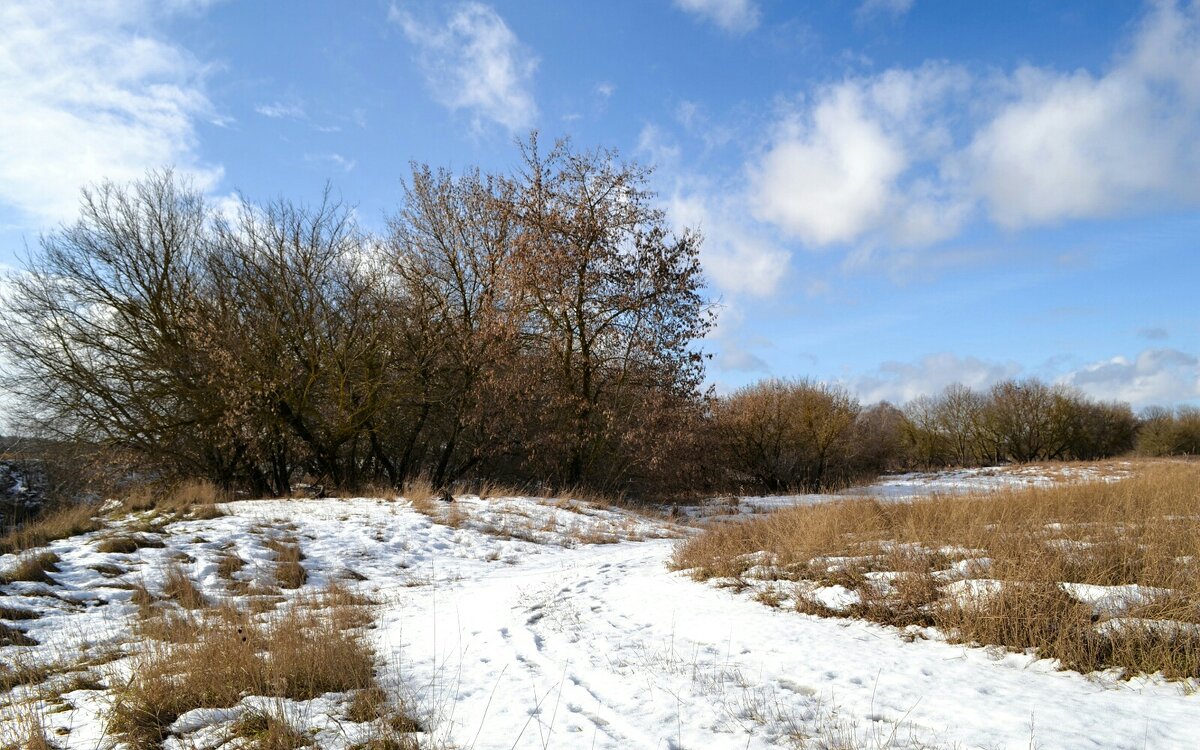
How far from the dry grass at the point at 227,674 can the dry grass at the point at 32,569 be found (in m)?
3.70

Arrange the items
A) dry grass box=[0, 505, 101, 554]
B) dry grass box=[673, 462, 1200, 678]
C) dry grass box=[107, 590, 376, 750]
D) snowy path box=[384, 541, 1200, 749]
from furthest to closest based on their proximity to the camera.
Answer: dry grass box=[0, 505, 101, 554] < dry grass box=[673, 462, 1200, 678] < dry grass box=[107, 590, 376, 750] < snowy path box=[384, 541, 1200, 749]

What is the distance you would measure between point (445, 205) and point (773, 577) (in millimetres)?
16158

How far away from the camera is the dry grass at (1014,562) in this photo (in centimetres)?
435

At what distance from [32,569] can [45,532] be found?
A: 2228 millimetres

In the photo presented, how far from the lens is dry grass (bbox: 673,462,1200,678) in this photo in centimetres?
435

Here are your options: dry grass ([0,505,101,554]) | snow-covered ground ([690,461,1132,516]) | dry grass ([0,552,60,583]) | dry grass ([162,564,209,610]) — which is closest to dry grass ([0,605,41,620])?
dry grass ([0,552,60,583])

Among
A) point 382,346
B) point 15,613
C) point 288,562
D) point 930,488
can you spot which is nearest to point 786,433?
point 930,488

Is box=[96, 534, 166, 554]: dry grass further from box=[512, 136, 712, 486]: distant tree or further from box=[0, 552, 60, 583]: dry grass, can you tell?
box=[512, 136, 712, 486]: distant tree

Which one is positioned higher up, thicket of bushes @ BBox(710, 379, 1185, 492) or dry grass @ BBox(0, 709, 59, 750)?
thicket of bushes @ BBox(710, 379, 1185, 492)

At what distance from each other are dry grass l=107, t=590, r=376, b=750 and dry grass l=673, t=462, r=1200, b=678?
12.7ft

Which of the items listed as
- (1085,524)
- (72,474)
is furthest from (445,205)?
(1085,524)

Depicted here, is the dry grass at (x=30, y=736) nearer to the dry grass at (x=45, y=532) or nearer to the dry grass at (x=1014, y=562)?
the dry grass at (x=1014, y=562)

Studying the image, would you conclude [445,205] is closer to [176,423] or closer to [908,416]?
[176,423]

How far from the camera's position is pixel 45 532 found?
9594 mm
